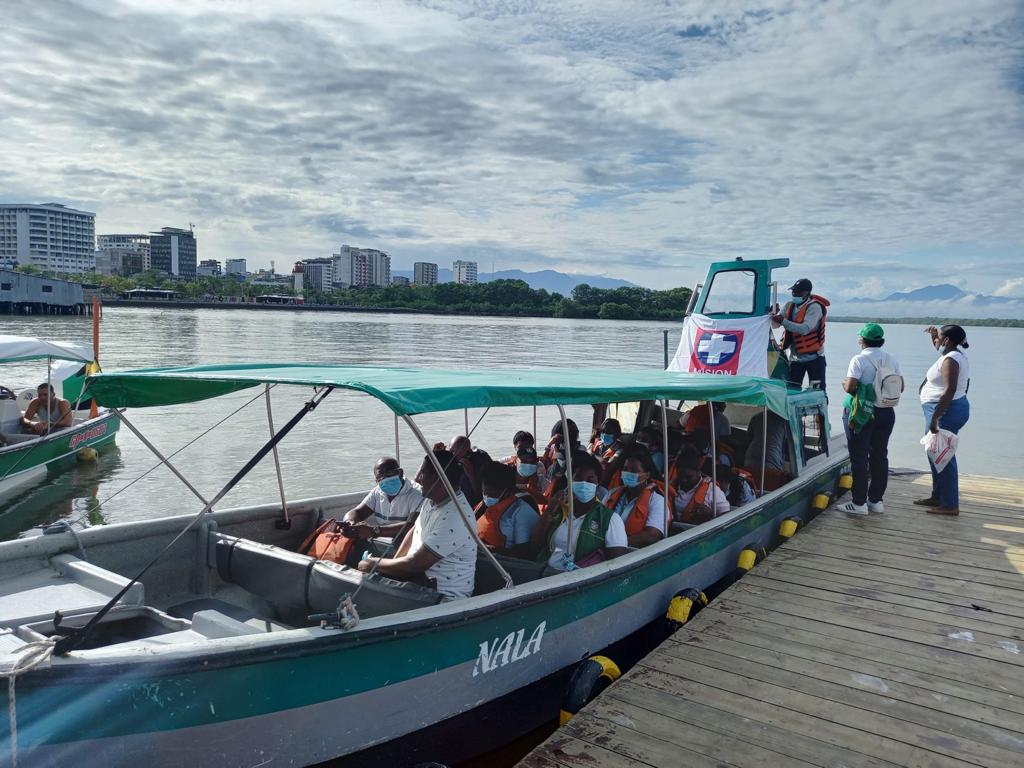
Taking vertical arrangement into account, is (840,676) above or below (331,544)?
below

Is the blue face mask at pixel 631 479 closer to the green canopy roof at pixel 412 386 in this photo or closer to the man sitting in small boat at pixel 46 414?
the green canopy roof at pixel 412 386

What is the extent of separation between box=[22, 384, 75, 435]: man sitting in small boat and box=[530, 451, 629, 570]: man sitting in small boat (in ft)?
36.7

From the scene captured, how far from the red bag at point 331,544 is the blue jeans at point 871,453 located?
220 inches

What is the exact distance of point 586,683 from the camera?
5.28m

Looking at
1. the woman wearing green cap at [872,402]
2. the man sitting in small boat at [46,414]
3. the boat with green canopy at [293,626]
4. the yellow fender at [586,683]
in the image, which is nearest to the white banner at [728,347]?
the woman wearing green cap at [872,402]

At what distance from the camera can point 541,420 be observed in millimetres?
26469

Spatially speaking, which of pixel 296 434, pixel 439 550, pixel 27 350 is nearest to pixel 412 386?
pixel 439 550

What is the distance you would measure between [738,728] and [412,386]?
271cm

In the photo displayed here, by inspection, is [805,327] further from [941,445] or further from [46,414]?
[46,414]

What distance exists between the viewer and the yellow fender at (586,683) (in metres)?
5.23

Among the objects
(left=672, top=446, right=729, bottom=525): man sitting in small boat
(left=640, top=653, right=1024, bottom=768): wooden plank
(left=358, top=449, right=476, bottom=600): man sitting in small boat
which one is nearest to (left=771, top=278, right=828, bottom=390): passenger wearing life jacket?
(left=672, top=446, right=729, bottom=525): man sitting in small boat

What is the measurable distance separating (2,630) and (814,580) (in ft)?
19.9

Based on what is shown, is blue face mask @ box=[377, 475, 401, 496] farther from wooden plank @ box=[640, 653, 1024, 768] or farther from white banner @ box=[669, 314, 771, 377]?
white banner @ box=[669, 314, 771, 377]

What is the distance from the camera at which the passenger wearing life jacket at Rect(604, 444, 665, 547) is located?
6496 mm
